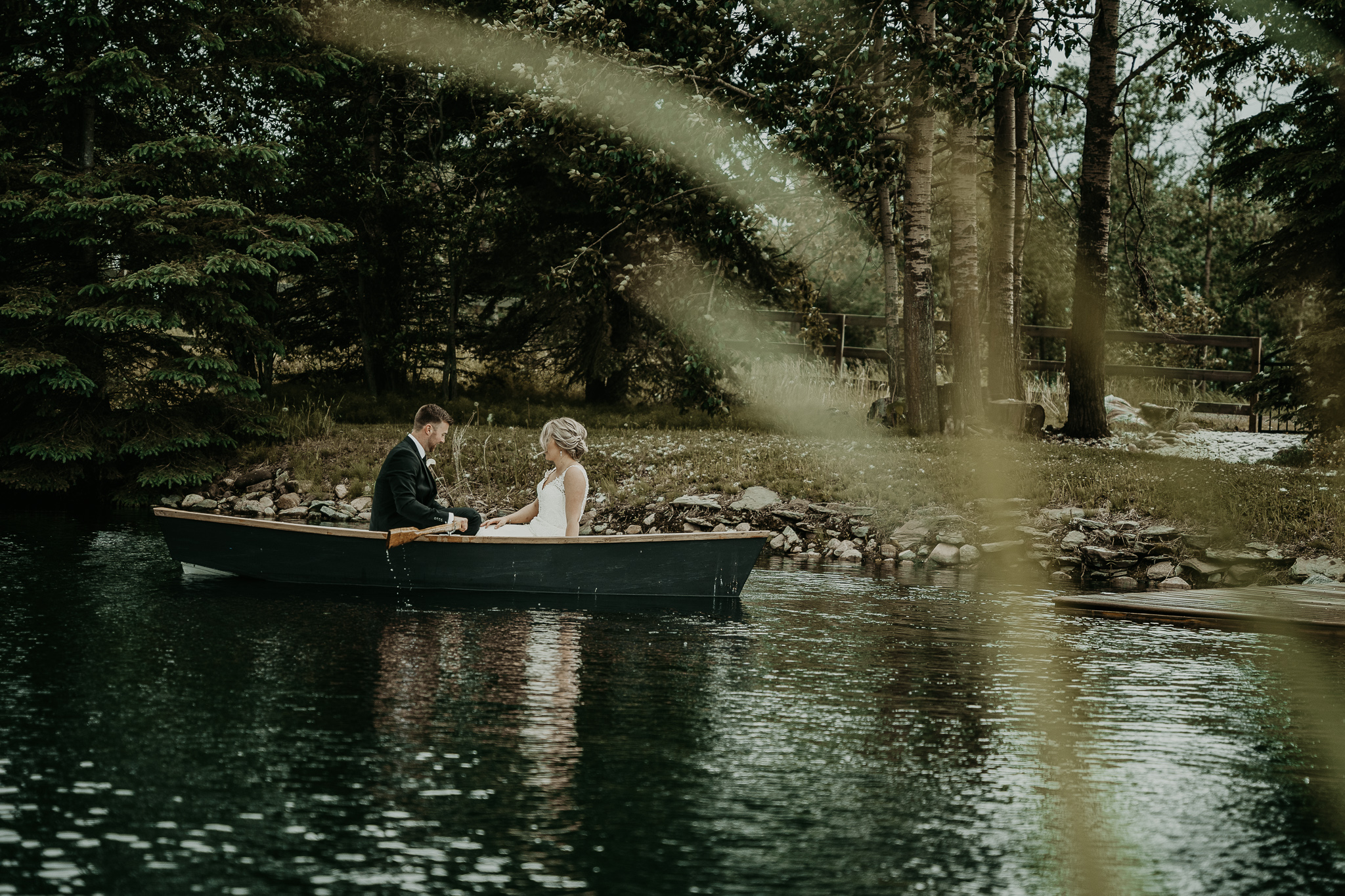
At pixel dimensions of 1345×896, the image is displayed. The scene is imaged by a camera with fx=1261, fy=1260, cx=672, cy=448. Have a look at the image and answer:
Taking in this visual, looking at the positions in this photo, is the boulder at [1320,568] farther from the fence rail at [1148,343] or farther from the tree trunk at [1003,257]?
the fence rail at [1148,343]

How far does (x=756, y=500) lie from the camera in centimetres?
1477

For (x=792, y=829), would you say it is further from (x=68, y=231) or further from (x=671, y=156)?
(x=68, y=231)

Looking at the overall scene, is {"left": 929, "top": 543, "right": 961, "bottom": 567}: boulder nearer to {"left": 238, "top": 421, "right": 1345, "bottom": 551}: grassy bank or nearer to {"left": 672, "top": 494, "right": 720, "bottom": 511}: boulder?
{"left": 238, "top": 421, "right": 1345, "bottom": 551}: grassy bank

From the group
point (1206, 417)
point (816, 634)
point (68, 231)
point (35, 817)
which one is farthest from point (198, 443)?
point (1206, 417)

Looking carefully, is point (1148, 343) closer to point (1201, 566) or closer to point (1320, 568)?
point (1201, 566)

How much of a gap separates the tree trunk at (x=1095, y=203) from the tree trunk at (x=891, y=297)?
8.26 feet

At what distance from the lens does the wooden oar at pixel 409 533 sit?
9609mm

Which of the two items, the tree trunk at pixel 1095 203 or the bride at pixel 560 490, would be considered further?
the tree trunk at pixel 1095 203

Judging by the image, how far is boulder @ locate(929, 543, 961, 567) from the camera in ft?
43.5

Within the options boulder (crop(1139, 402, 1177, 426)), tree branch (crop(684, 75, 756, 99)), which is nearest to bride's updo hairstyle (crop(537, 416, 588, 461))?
tree branch (crop(684, 75, 756, 99))

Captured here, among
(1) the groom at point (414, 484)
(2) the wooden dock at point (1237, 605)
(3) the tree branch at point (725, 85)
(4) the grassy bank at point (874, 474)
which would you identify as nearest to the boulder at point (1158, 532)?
(4) the grassy bank at point (874, 474)

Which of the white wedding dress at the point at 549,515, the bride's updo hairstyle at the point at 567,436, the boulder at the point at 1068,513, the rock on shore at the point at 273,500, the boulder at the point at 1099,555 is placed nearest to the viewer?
the bride's updo hairstyle at the point at 567,436

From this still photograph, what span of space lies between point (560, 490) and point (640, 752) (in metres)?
4.36

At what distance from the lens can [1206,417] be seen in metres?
24.1
